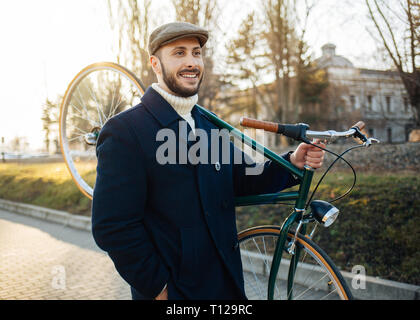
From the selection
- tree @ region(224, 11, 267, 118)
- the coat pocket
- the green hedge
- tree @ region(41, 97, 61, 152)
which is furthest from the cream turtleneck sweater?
tree @ region(224, 11, 267, 118)

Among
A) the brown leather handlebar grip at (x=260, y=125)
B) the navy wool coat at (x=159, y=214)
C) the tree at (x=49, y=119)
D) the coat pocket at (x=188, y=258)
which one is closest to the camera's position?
the navy wool coat at (x=159, y=214)

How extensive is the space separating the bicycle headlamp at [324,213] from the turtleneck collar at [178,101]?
3.32 feet

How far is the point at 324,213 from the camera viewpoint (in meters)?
2.43

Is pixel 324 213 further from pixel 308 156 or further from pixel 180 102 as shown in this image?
pixel 180 102

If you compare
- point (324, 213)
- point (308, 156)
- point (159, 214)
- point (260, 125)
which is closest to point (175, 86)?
point (260, 125)

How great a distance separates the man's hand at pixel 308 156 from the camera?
8.35 feet

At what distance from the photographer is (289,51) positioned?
1722cm

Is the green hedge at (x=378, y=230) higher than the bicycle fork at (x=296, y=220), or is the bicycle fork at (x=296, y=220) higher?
the bicycle fork at (x=296, y=220)

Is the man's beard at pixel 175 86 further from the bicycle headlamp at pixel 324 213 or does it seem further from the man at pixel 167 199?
the bicycle headlamp at pixel 324 213

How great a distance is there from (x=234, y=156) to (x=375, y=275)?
9.80 ft

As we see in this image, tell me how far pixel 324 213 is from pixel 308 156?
0.39 m

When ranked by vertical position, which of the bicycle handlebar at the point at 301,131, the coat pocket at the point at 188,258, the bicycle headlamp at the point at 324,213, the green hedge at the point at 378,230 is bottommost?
the green hedge at the point at 378,230

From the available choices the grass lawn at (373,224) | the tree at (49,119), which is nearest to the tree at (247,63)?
the tree at (49,119)
